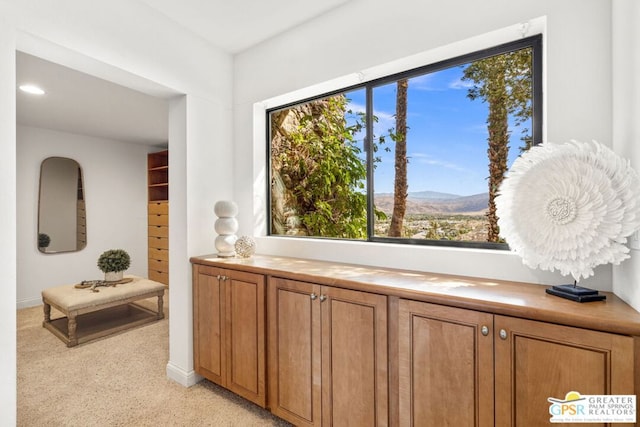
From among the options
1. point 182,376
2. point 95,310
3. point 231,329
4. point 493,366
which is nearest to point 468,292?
point 493,366

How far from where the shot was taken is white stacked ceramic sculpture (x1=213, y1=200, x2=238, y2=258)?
222 centimetres

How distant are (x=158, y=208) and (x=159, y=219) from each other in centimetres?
18

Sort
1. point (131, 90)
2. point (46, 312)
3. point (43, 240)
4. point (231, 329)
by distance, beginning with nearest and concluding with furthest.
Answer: point (231, 329) → point (131, 90) → point (46, 312) → point (43, 240)

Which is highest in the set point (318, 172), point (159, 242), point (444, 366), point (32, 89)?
point (32, 89)

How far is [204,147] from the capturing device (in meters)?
2.34

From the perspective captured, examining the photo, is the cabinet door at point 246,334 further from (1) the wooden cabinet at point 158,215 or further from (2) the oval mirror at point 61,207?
(2) the oval mirror at point 61,207

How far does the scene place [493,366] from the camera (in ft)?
3.67

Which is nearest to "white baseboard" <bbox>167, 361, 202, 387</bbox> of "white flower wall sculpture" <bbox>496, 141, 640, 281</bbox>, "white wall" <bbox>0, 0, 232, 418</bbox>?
"white wall" <bbox>0, 0, 232, 418</bbox>

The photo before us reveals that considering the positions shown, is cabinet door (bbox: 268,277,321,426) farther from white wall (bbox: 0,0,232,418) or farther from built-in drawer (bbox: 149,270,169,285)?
built-in drawer (bbox: 149,270,169,285)

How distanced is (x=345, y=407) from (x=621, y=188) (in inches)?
56.8

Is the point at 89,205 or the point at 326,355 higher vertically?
the point at 89,205
